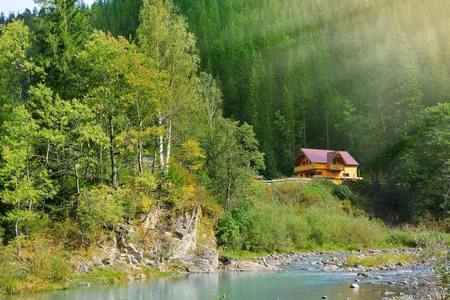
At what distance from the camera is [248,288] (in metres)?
17.6

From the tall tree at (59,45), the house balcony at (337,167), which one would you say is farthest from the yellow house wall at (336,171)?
the tall tree at (59,45)

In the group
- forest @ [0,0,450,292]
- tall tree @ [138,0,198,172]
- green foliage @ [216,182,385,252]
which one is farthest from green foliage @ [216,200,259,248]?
tall tree @ [138,0,198,172]

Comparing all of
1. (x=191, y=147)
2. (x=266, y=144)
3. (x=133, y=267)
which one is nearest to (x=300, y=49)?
(x=266, y=144)

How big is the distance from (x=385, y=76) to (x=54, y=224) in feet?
184

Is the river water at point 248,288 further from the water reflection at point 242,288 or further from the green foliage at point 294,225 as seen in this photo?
the green foliage at point 294,225

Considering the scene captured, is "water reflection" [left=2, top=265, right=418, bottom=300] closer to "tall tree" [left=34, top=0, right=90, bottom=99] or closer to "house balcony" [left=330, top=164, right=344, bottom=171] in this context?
"tall tree" [left=34, top=0, right=90, bottom=99]

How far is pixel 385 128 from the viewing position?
54719 millimetres

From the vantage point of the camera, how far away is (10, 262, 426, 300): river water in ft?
50.8

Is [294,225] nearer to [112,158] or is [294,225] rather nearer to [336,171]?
[112,158]

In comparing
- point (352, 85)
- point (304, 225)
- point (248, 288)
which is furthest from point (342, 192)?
point (248, 288)

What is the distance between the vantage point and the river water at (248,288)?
1549cm

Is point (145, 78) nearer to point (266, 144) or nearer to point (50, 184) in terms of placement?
point (50, 184)

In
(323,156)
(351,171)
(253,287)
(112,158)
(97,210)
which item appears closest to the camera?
(253,287)

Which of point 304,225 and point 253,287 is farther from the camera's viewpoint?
point 304,225
